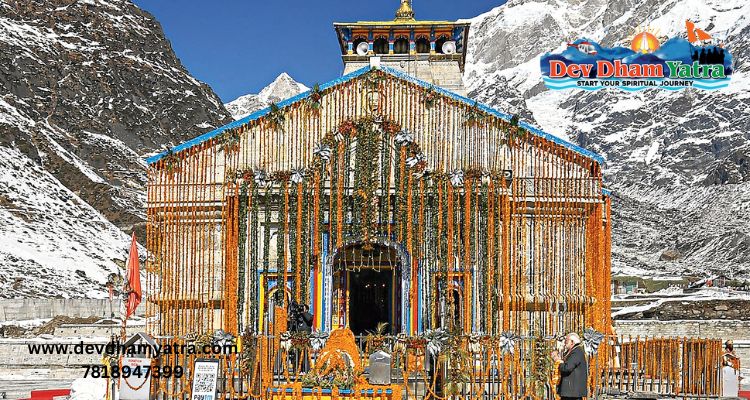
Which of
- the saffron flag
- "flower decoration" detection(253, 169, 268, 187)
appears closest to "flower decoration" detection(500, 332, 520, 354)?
the saffron flag

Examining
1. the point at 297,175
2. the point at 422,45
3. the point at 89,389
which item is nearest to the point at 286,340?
the point at 89,389

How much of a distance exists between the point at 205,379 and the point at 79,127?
97.8 m

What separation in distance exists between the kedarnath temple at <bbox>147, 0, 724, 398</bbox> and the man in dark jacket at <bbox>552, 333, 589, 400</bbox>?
772cm

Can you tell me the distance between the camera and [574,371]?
13.1 metres

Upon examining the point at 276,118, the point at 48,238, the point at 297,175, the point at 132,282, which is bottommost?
the point at 132,282

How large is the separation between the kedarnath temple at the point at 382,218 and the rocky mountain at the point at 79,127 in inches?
1507

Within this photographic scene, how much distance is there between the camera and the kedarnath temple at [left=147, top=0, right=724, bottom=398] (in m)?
21.6

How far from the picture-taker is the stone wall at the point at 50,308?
4338cm

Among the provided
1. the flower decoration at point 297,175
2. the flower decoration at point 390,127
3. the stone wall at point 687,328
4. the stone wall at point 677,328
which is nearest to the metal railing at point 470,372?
the flower decoration at point 297,175

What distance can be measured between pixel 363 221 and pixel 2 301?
27810mm

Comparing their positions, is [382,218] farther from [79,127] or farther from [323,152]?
[79,127]

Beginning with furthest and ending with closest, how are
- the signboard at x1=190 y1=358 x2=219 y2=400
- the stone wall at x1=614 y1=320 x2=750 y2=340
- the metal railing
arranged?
the stone wall at x1=614 y1=320 x2=750 y2=340
the metal railing
the signboard at x1=190 y1=358 x2=219 y2=400

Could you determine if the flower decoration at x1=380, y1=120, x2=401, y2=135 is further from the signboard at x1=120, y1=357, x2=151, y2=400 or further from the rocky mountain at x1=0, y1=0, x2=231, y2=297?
the rocky mountain at x1=0, y1=0, x2=231, y2=297

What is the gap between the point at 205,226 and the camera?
22.5 meters
